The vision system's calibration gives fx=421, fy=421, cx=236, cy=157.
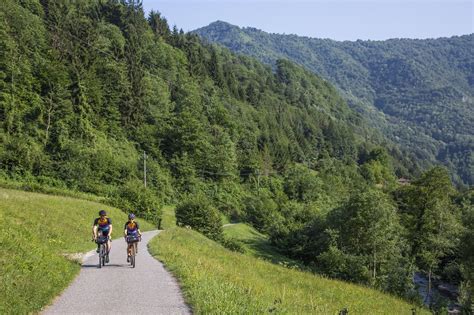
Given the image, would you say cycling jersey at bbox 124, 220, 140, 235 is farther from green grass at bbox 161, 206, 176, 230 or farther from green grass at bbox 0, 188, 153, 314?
green grass at bbox 161, 206, 176, 230

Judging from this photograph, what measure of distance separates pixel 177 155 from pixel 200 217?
4412 centimetres

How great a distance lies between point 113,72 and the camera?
92875 millimetres

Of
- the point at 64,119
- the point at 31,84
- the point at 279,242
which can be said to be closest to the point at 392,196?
the point at 279,242

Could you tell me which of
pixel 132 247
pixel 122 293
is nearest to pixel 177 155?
pixel 132 247

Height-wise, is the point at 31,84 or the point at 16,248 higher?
the point at 31,84

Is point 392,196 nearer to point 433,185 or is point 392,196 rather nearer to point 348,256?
point 433,185

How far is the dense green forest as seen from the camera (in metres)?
50.4

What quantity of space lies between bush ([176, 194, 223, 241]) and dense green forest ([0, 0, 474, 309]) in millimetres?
152

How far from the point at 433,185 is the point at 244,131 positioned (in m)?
73.6

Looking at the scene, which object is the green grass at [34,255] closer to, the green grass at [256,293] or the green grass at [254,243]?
the green grass at [256,293]

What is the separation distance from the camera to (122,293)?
12438 millimetres

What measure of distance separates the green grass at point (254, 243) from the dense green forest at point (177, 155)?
271 cm

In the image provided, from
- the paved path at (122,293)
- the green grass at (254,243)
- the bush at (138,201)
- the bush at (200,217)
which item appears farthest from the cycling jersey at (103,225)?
the green grass at (254,243)

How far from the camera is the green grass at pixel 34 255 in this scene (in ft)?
33.9
